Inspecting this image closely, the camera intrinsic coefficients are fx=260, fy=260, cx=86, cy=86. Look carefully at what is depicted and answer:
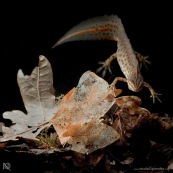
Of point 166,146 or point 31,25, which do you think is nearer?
point 166,146

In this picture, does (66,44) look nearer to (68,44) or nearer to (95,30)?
(68,44)

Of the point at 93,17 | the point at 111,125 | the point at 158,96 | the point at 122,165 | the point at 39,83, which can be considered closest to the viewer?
the point at 122,165

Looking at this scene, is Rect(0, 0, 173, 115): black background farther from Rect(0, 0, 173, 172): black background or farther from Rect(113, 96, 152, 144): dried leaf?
Rect(113, 96, 152, 144): dried leaf

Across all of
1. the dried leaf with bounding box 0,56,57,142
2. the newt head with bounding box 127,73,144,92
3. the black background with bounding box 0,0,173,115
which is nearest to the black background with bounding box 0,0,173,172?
the black background with bounding box 0,0,173,115

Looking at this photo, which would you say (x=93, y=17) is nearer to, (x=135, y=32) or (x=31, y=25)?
(x=135, y=32)

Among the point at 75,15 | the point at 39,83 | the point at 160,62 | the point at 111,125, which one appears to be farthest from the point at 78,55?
the point at 111,125

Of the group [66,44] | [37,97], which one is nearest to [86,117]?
[37,97]

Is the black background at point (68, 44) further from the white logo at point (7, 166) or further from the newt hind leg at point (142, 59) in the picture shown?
the white logo at point (7, 166)
